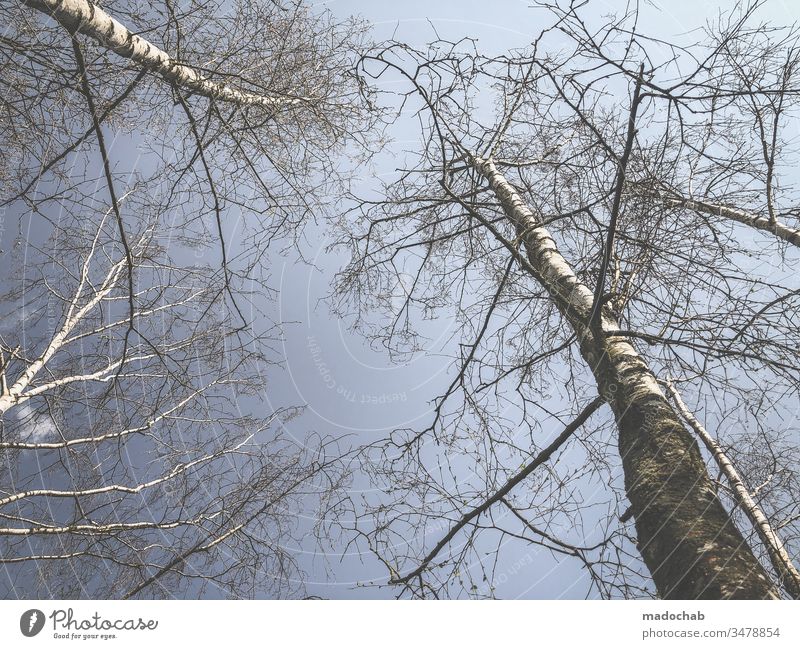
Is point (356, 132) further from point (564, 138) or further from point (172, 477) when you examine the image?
A: point (172, 477)

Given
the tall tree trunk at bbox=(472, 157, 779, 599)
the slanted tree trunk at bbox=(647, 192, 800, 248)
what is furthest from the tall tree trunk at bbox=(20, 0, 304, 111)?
the slanted tree trunk at bbox=(647, 192, 800, 248)

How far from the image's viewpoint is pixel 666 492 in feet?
4.79

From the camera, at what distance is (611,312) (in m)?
2.34

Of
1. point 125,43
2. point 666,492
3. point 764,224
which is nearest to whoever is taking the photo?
point 666,492

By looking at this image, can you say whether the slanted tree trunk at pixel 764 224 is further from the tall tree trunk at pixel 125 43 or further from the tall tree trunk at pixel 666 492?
the tall tree trunk at pixel 125 43

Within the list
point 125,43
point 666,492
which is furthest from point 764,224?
point 125,43

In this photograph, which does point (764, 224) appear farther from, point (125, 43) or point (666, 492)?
point (125, 43)

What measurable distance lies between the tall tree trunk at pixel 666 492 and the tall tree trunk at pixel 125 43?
2355 millimetres
